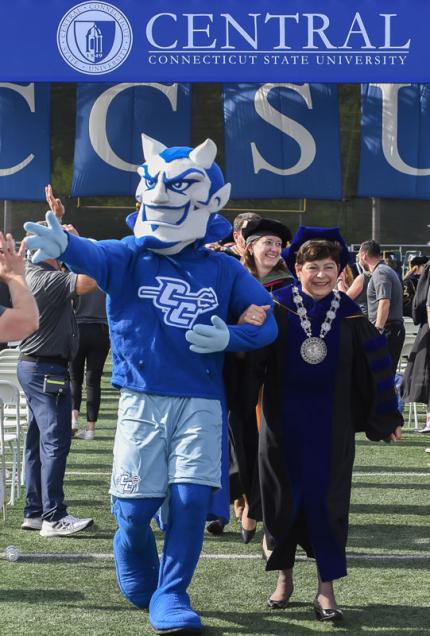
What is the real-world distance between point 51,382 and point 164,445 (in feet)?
6.23

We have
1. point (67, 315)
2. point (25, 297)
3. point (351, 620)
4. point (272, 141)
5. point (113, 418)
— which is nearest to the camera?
point (25, 297)

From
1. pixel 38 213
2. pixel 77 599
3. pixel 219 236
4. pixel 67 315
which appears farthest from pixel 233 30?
pixel 38 213

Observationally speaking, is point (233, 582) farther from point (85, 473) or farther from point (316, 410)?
point (85, 473)

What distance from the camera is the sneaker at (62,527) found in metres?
6.48

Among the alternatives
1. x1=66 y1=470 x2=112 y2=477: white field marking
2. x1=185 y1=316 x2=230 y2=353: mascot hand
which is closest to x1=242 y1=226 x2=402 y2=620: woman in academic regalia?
x1=185 y1=316 x2=230 y2=353: mascot hand

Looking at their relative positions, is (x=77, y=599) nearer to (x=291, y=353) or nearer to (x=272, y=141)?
(x=291, y=353)

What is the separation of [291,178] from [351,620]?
11.9 m

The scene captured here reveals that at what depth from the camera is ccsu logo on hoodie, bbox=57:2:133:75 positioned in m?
10.8

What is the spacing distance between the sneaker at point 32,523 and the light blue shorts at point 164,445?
6.62 feet

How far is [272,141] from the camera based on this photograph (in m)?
16.2

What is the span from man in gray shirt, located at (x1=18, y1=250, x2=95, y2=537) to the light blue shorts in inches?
69.9

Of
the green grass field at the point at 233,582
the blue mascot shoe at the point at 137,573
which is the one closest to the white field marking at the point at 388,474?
the green grass field at the point at 233,582

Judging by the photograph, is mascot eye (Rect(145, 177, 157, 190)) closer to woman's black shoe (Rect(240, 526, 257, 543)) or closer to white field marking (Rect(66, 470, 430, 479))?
woman's black shoe (Rect(240, 526, 257, 543))

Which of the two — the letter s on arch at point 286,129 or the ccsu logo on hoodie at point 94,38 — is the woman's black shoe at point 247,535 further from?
the letter s on arch at point 286,129
